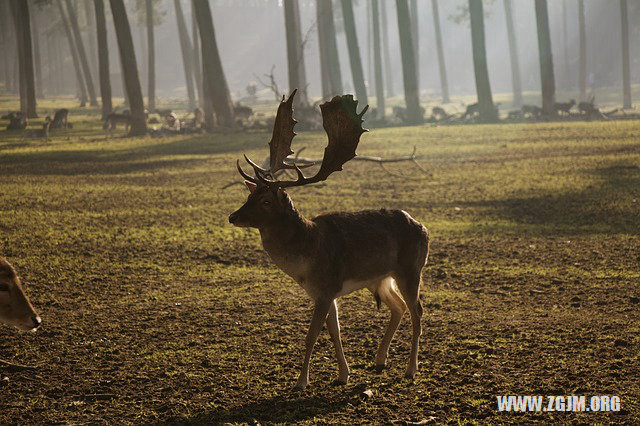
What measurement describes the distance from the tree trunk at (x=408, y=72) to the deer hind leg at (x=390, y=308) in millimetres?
31002

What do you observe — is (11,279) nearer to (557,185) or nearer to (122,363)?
(122,363)

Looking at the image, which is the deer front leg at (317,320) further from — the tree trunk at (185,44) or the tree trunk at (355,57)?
the tree trunk at (185,44)

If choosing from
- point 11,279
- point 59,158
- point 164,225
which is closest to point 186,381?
point 11,279

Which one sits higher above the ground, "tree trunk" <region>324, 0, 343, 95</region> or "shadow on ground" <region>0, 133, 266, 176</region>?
"tree trunk" <region>324, 0, 343, 95</region>

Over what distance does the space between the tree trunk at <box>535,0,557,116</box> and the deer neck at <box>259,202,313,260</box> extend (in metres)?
31.5

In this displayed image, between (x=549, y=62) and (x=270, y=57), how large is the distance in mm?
77332

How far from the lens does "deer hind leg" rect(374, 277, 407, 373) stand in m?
5.84

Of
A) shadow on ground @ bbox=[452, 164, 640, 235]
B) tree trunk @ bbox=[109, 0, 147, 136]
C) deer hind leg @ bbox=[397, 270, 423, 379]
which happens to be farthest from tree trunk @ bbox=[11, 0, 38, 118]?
deer hind leg @ bbox=[397, 270, 423, 379]

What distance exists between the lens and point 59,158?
68.8 feet

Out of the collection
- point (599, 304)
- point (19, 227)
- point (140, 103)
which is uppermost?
point (140, 103)

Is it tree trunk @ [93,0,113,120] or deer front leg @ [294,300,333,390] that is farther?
tree trunk @ [93,0,113,120]

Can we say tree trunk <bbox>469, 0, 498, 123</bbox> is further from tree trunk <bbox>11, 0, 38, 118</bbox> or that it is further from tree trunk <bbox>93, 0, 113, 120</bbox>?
tree trunk <bbox>11, 0, 38, 118</bbox>

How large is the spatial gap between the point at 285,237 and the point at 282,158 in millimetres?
904

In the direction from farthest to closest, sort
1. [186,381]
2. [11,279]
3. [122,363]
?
1. [122,363]
2. [186,381]
3. [11,279]
